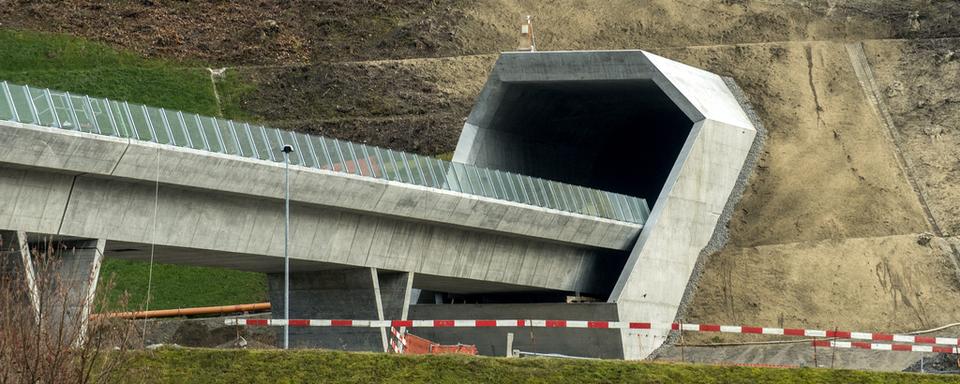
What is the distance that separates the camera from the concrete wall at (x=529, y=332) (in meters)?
48.0

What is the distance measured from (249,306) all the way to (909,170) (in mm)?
23228

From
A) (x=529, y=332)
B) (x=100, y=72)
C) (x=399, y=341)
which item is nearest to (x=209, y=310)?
(x=529, y=332)

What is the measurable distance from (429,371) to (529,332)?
1843 cm

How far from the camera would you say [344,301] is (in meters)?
46.6

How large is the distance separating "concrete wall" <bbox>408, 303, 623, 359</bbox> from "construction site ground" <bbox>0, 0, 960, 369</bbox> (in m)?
2.14

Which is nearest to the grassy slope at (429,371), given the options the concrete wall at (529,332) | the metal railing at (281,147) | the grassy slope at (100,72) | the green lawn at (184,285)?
the metal railing at (281,147)

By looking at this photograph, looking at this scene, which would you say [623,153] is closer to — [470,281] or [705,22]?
[470,281]

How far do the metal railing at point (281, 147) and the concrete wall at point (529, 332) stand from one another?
318 cm

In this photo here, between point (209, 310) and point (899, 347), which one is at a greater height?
point (209, 310)

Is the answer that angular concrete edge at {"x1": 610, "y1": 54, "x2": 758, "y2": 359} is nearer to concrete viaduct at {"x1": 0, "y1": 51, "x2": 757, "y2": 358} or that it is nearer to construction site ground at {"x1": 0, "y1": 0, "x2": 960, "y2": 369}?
concrete viaduct at {"x1": 0, "y1": 51, "x2": 757, "y2": 358}

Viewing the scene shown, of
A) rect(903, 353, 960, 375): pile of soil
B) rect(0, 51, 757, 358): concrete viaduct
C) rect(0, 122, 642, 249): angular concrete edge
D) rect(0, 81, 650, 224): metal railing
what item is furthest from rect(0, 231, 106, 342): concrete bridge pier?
rect(903, 353, 960, 375): pile of soil

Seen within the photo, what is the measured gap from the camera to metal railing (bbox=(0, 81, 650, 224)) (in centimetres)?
3572

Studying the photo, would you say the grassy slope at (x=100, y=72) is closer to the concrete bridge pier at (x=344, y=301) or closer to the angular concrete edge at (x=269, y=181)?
the concrete bridge pier at (x=344, y=301)

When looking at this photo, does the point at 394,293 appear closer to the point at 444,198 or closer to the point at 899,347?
the point at 444,198
